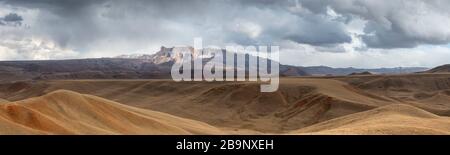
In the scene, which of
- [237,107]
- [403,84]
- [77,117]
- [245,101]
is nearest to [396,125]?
[77,117]

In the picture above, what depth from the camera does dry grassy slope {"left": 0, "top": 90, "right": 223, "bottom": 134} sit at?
19250 millimetres

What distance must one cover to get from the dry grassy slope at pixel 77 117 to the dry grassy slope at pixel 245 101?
1534 cm

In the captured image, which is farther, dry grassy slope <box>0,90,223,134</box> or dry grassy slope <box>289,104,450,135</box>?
dry grassy slope <box>0,90,223,134</box>

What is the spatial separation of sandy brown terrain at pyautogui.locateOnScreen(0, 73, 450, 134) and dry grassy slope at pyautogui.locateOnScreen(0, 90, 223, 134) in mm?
49

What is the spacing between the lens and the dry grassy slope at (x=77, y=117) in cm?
1925

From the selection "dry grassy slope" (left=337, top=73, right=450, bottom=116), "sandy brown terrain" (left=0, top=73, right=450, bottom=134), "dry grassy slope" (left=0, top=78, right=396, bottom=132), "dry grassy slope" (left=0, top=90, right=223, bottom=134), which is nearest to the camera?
"dry grassy slope" (left=0, top=90, right=223, bottom=134)

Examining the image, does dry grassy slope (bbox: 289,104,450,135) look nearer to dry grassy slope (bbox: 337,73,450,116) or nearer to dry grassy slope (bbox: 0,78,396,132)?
dry grassy slope (bbox: 0,78,396,132)

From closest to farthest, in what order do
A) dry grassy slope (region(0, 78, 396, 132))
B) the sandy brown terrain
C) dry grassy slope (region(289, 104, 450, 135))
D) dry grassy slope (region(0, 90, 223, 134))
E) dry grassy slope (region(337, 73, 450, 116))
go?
1. dry grassy slope (region(289, 104, 450, 135))
2. dry grassy slope (region(0, 90, 223, 134))
3. the sandy brown terrain
4. dry grassy slope (region(0, 78, 396, 132))
5. dry grassy slope (region(337, 73, 450, 116))

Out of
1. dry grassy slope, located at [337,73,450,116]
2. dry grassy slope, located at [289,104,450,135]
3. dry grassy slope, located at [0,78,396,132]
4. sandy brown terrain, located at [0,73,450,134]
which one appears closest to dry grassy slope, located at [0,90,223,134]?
sandy brown terrain, located at [0,73,450,134]

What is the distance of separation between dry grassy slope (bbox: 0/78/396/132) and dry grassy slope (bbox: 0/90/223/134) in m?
15.3

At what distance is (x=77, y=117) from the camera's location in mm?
23953

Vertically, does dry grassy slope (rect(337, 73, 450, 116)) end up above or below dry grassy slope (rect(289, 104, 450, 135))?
below
